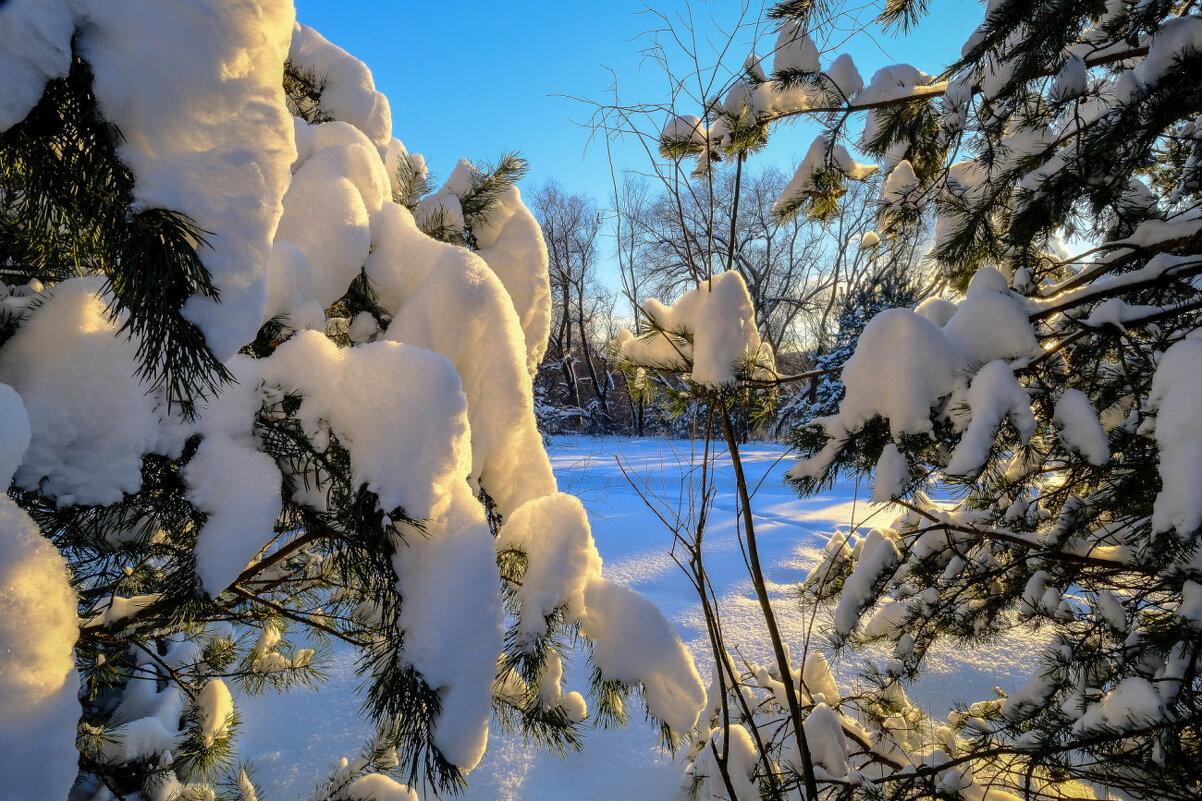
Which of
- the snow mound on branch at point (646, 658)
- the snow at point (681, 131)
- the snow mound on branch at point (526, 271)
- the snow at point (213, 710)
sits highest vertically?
the snow at point (681, 131)

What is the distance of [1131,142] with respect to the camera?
1737 millimetres

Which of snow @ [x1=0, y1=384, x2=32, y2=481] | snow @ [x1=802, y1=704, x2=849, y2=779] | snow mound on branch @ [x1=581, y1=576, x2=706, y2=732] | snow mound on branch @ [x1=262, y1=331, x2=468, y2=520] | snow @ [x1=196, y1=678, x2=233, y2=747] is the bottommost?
snow @ [x1=196, y1=678, x2=233, y2=747]

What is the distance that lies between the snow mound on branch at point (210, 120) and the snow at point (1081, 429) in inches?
63.2

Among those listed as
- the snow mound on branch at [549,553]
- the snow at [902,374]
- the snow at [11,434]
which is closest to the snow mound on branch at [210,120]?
the snow at [11,434]

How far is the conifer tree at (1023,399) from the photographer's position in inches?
47.1

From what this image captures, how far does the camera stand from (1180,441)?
97 centimetres

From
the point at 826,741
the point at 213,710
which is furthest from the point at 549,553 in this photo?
the point at 213,710

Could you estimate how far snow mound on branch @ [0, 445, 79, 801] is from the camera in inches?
20.7

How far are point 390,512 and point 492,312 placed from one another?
555mm

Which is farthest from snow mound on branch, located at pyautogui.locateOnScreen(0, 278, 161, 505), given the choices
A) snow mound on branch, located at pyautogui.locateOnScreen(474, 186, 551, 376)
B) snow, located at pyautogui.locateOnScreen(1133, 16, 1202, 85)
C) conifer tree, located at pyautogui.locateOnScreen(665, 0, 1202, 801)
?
snow, located at pyautogui.locateOnScreen(1133, 16, 1202, 85)

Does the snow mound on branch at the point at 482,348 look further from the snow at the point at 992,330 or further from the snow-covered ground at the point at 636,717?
the snow at the point at 992,330

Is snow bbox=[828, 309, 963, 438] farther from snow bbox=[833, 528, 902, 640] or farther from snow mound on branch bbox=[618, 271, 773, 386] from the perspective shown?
snow bbox=[833, 528, 902, 640]

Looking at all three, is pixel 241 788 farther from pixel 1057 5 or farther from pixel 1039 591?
pixel 1057 5

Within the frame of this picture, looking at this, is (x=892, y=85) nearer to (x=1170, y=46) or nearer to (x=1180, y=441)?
(x=1170, y=46)
